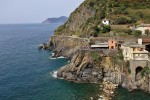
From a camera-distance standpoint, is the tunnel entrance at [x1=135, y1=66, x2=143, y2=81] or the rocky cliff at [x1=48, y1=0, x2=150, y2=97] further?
the rocky cliff at [x1=48, y1=0, x2=150, y2=97]

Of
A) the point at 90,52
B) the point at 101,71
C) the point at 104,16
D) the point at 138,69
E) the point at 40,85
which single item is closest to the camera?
the point at 138,69

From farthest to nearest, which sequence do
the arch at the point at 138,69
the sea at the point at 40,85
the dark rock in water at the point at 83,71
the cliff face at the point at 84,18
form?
the cliff face at the point at 84,18
the dark rock in water at the point at 83,71
the arch at the point at 138,69
the sea at the point at 40,85

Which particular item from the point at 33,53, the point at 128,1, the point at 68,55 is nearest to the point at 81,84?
the point at 68,55

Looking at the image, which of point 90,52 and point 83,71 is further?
point 90,52

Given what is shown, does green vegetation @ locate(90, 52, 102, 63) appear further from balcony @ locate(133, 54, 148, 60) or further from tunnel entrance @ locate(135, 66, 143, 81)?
tunnel entrance @ locate(135, 66, 143, 81)

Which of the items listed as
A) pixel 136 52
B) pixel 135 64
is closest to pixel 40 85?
pixel 135 64

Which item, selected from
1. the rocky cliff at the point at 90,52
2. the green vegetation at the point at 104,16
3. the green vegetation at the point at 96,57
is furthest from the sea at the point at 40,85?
the green vegetation at the point at 104,16

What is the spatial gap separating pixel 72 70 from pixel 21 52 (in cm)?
6137

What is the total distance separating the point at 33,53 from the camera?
434 feet

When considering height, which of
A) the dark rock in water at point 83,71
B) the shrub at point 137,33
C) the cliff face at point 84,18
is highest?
the cliff face at point 84,18

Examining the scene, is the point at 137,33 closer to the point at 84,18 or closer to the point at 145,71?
→ the point at 145,71

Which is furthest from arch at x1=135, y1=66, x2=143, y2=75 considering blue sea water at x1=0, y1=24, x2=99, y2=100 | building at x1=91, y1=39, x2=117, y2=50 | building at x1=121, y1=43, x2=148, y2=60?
building at x1=91, y1=39, x2=117, y2=50

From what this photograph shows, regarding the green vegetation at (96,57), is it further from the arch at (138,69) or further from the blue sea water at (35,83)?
the arch at (138,69)

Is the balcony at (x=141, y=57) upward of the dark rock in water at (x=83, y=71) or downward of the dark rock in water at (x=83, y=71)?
upward
